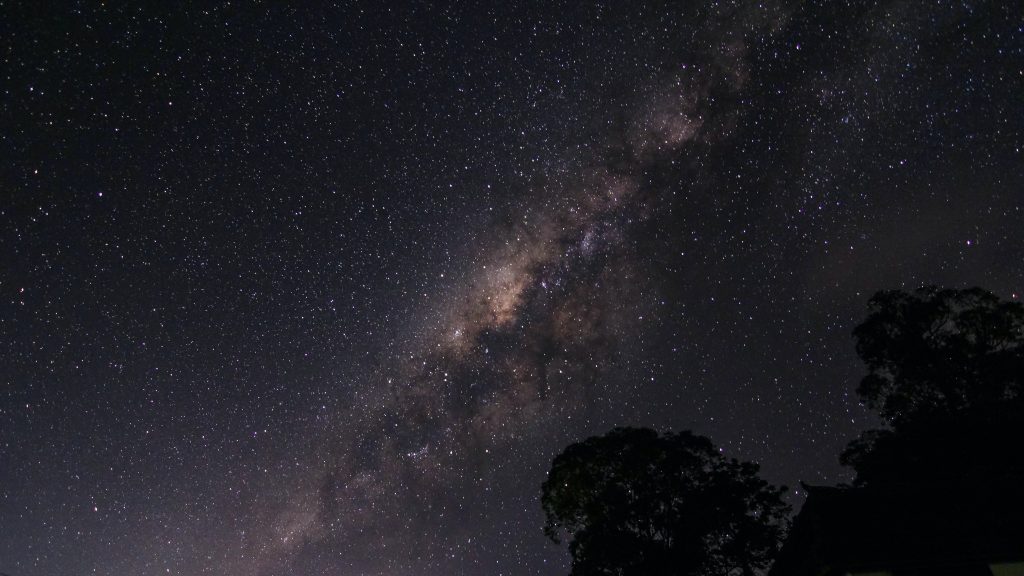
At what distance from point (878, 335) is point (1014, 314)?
153 inches

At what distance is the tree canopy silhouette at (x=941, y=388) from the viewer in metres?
20.1

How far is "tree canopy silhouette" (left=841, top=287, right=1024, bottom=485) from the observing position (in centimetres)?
2009

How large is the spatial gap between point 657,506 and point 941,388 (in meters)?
9.91

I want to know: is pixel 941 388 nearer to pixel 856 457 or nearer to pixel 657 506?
pixel 856 457

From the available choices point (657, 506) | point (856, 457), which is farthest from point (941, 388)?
point (657, 506)

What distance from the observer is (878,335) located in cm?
2369

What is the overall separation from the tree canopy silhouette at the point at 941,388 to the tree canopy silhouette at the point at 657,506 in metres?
3.87

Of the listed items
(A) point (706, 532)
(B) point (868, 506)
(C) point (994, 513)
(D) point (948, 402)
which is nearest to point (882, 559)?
(B) point (868, 506)

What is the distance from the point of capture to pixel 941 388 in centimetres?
2239

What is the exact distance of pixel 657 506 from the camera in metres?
22.5

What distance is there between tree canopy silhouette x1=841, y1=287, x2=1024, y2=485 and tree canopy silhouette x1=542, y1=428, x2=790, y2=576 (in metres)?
3.87

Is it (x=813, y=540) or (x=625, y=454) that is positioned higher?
(x=625, y=454)

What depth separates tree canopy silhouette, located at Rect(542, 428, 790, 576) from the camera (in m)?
21.6

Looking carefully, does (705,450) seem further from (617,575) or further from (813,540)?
(813,540)
